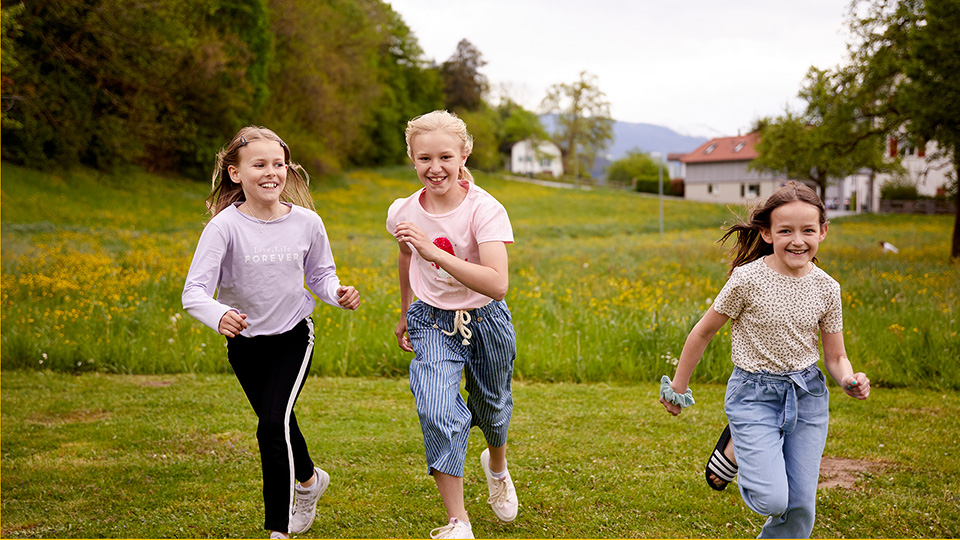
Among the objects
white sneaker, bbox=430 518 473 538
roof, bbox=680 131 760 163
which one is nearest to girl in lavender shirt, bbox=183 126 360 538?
white sneaker, bbox=430 518 473 538

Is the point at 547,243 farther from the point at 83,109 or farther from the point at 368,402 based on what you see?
the point at 368,402

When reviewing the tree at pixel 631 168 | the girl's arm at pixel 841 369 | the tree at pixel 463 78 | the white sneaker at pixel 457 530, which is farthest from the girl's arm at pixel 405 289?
the tree at pixel 631 168

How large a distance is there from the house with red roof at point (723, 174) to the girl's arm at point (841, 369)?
61.7 m

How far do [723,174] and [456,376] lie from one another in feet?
218

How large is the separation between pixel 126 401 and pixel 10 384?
1356mm

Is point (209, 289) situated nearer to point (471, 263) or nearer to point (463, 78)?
point (471, 263)

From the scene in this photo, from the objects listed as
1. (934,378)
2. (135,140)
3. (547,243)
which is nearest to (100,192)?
(135,140)

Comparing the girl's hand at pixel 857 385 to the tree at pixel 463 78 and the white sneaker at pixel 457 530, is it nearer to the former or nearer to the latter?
the white sneaker at pixel 457 530

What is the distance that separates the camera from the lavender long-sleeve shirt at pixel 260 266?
3.45 meters

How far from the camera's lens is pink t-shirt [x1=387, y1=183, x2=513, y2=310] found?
348 cm

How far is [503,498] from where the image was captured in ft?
13.1

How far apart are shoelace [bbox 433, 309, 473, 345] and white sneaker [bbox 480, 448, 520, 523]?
889 millimetres

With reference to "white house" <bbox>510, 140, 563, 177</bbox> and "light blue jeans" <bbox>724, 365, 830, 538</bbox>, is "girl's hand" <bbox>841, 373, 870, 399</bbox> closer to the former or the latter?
"light blue jeans" <bbox>724, 365, 830, 538</bbox>

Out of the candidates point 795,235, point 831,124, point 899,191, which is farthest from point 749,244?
point 899,191
